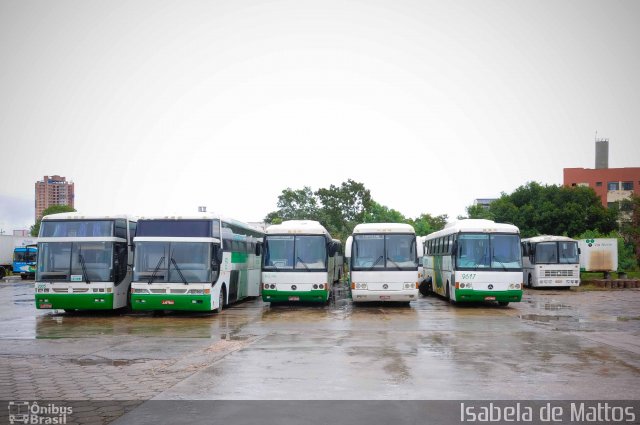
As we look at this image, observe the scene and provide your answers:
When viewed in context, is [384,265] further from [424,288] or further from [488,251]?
[424,288]

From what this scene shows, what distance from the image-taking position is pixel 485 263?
23.3 m

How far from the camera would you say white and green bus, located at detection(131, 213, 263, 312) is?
19844mm

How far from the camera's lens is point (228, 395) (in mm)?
8711

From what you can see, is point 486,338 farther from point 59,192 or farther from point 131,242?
point 59,192

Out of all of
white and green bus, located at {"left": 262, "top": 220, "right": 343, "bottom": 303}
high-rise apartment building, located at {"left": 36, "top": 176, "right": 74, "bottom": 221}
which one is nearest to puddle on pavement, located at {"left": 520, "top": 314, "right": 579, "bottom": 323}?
white and green bus, located at {"left": 262, "top": 220, "right": 343, "bottom": 303}

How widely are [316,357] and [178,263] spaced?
9.43 m

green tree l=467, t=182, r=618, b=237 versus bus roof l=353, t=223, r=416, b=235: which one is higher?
green tree l=467, t=182, r=618, b=237

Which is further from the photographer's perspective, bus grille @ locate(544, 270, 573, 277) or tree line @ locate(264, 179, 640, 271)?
tree line @ locate(264, 179, 640, 271)

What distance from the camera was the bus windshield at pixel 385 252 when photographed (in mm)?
23078

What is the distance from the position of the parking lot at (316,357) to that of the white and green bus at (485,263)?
176 cm

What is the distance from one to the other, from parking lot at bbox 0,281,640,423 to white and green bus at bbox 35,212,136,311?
72 cm

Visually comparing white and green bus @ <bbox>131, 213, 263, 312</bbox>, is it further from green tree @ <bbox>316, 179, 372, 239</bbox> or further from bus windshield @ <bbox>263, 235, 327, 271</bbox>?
green tree @ <bbox>316, 179, 372, 239</bbox>

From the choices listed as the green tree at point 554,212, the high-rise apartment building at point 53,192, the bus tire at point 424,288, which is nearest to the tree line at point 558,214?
the green tree at point 554,212

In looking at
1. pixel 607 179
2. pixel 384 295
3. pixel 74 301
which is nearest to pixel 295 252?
pixel 384 295
